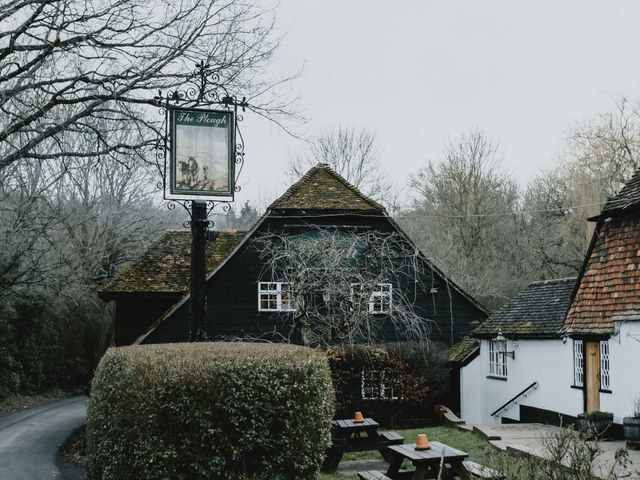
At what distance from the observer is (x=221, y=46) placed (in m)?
13.6

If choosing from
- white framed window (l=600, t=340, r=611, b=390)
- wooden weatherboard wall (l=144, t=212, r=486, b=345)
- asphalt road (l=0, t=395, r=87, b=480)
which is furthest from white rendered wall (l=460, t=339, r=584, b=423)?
asphalt road (l=0, t=395, r=87, b=480)

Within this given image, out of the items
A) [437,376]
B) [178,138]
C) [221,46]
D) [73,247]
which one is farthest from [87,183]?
[178,138]

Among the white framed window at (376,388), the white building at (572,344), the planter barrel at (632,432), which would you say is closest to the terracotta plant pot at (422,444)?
the white building at (572,344)

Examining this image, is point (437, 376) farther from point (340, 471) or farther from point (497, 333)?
point (340, 471)

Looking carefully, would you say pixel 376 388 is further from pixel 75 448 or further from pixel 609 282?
pixel 75 448

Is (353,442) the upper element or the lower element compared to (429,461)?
lower

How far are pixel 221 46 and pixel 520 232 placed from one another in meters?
31.7

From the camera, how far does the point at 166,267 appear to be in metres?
26.7

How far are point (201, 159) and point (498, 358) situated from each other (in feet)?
50.0

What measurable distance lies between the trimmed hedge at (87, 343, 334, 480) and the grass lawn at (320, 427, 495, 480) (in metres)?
3.33

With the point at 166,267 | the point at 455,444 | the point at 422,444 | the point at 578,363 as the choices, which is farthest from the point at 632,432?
the point at 166,267

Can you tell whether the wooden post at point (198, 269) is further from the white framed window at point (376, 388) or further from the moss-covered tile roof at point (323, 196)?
the moss-covered tile roof at point (323, 196)

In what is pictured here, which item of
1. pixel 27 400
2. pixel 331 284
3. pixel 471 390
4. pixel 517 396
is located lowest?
pixel 27 400

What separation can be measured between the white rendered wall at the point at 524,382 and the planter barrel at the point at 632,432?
371cm
